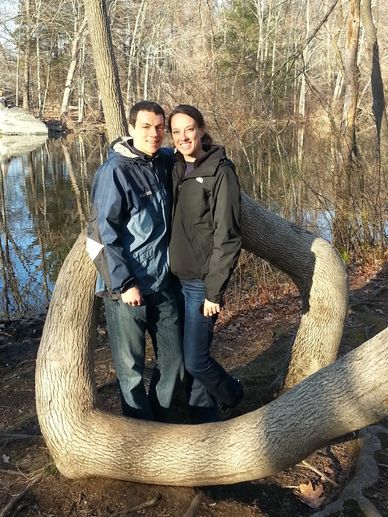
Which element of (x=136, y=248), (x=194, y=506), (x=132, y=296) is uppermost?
(x=136, y=248)

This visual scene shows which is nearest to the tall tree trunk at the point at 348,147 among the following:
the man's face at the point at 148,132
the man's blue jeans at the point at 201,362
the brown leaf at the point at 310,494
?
the man's blue jeans at the point at 201,362

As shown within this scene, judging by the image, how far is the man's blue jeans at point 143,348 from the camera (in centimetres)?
287

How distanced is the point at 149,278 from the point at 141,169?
23.8 inches

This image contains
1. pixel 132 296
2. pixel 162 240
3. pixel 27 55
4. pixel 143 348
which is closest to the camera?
pixel 132 296

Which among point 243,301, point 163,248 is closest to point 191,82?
point 243,301

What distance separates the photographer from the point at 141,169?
273 centimetres

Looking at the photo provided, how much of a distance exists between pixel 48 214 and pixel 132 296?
365 inches

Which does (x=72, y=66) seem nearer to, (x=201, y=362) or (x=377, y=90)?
(x=377, y=90)

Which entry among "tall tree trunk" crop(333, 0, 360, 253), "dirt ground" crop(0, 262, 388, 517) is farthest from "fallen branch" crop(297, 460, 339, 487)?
"tall tree trunk" crop(333, 0, 360, 253)

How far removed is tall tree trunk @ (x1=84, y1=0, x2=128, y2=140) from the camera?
4016mm

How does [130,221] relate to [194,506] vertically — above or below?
above

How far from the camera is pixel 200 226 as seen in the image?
2.81 meters

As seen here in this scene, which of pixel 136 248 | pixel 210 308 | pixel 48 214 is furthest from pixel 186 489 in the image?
pixel 48 214

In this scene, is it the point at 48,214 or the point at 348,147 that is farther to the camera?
the point at 48,214
